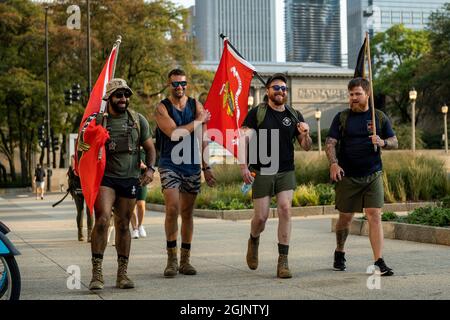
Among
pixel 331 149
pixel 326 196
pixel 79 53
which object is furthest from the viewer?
pixel 79 53

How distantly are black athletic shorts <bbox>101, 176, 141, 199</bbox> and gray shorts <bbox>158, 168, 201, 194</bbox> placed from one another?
533 millimetres

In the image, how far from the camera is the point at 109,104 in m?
7.63

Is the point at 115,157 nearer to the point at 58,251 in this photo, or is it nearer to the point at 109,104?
the point at 109,104

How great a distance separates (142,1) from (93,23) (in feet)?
11.1

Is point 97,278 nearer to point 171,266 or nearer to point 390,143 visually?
point 171,266

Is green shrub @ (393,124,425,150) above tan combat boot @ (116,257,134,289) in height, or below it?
above

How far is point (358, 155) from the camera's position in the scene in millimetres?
8039

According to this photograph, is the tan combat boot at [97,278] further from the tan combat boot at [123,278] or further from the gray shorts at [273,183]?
the gray shorts at [273,183]

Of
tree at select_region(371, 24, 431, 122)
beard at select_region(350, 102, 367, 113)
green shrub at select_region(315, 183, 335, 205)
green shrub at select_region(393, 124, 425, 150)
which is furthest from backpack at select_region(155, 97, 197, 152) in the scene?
tree at select_region(371, 24, 431, 122)

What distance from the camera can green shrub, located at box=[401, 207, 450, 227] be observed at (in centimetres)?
1124

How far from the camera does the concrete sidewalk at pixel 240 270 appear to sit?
6727 mm

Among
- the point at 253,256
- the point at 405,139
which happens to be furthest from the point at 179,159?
the point at 405,139

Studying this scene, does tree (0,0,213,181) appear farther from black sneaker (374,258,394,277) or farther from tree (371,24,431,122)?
black sneaker (374,258,394,277)

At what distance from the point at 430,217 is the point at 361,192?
388 centimetres
